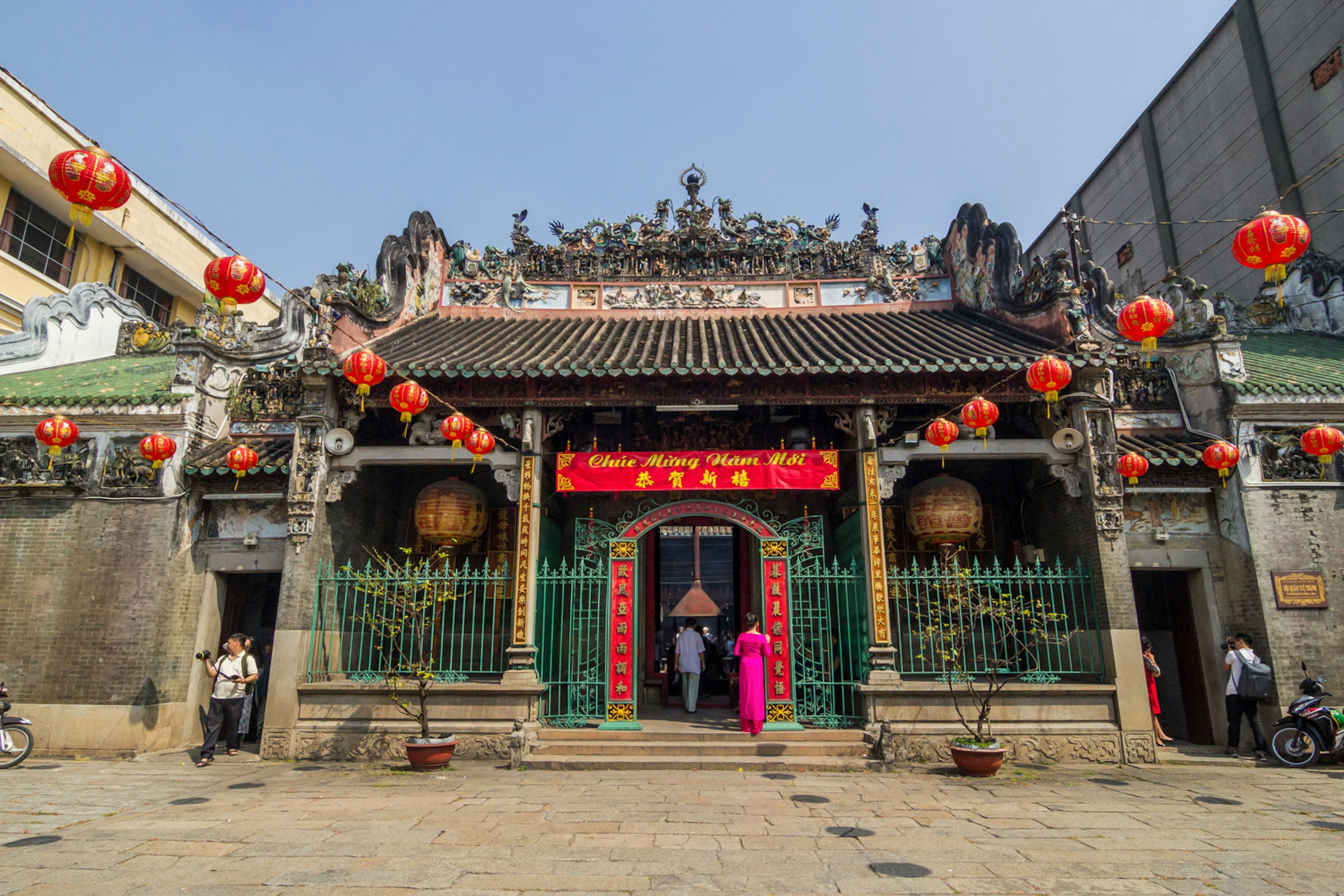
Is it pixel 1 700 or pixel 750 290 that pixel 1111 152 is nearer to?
pixel 750 290

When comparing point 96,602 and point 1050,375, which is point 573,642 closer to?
point 96,602

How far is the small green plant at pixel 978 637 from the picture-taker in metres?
8.31

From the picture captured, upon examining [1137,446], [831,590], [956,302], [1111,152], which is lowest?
[831,590]

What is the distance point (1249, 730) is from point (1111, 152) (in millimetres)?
21022

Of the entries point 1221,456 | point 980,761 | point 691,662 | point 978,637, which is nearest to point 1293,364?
point 1221,456

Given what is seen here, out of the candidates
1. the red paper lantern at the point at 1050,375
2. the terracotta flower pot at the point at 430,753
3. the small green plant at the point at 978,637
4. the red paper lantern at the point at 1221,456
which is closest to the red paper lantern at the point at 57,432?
the terracotta flower pot at the point at 430,753

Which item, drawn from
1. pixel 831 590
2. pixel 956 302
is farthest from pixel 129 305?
pixel 956 302

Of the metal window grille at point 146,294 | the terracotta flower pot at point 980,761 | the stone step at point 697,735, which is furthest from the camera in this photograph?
the metal window grille at point 146,294

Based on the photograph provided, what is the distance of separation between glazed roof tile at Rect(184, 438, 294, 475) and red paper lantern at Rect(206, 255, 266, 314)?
3005 millimetres

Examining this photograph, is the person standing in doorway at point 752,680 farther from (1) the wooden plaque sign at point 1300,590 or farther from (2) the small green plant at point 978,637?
(1) the wooden plaque sign at point 1300,590

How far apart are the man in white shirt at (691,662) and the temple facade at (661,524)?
720 millimetres

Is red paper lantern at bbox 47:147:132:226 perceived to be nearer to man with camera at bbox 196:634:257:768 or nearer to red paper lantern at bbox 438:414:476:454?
red paper lantern at bbox 438:414:476:454

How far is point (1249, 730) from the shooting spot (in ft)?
31.0

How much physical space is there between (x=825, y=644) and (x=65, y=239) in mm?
22535
